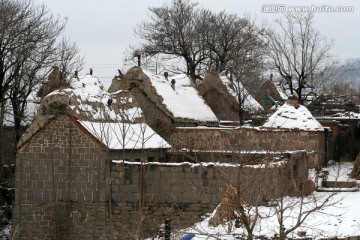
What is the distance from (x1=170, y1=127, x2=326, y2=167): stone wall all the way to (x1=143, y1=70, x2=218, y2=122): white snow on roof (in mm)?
2254

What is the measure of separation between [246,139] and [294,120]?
268 centimetres

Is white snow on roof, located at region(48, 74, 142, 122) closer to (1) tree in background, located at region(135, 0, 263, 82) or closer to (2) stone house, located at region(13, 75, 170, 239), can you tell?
(2) stone house, located at region(13, 75, 170, 239)

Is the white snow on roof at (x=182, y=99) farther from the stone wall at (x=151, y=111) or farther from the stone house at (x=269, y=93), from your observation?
the stone house at (x=269, y=93)

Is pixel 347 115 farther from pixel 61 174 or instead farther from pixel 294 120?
pixel 61 174

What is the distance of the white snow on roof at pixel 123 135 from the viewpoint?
60.6 ft

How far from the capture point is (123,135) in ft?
60.0

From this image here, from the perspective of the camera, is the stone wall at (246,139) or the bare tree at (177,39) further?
the bare tree at (177,39)

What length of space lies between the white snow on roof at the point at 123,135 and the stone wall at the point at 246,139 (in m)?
2.63

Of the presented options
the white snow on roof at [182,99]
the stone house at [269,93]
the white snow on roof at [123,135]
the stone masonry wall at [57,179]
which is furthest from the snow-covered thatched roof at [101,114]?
the stone house at [269,93]

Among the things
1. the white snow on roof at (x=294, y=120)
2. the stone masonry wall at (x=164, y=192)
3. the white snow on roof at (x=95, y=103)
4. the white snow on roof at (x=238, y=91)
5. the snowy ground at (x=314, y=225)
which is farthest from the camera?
the white snow on roof at (x=238, y=91)

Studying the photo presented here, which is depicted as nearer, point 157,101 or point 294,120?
point 294,120

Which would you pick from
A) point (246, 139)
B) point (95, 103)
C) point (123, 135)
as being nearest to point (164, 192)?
point (123, 135)

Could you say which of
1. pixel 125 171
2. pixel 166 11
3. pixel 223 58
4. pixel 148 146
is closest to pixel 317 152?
pixel 148 146

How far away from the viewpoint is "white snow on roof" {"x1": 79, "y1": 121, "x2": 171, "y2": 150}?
1847cm
